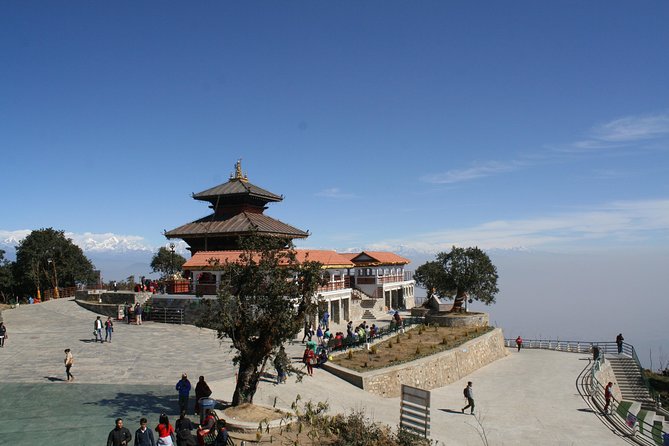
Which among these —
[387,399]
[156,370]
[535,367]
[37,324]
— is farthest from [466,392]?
[37,324]

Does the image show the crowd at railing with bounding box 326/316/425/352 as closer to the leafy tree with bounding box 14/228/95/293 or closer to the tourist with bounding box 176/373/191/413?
the tourist with bounding box 176/373/191/413

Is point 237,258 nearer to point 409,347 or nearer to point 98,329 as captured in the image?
point 98,329

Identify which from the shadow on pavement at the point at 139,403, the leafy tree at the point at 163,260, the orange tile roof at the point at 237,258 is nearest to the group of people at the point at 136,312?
the orange tile roof at the point at 237,258

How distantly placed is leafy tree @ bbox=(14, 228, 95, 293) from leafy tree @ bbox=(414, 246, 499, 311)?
4313 centimetres

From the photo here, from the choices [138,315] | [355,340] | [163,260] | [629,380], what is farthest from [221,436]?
[163,260]

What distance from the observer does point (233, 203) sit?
1821 inches

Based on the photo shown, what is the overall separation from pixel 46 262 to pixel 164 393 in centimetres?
4903

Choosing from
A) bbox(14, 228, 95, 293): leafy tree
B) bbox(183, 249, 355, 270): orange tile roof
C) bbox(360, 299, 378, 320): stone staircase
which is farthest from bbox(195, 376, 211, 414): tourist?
bbox(14, 228, 95, 293): leafy tree

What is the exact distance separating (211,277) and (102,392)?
17.0 meters

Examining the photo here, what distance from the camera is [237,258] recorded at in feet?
110

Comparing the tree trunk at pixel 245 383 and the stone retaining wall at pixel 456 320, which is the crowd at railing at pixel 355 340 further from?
the tree trunk at pixel 245 383

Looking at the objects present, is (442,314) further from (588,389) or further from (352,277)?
(588,389)

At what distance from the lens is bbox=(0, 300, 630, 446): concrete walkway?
16.2 m

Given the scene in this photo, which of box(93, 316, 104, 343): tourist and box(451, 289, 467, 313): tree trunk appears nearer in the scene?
box(93, 316, 104, 343): tourist
